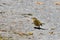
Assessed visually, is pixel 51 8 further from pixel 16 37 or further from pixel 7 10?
pixel 16 37

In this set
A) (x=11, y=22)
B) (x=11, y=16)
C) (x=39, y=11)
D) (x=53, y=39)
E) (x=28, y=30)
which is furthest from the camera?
(x=39, y=11)

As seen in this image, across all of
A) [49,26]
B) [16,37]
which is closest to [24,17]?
[49,26]

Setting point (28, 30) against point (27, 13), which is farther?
point (27, 13)

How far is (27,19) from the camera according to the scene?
3617 mm

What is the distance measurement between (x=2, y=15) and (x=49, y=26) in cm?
72

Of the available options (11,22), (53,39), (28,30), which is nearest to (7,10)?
(11,22)

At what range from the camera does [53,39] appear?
3.02 metres

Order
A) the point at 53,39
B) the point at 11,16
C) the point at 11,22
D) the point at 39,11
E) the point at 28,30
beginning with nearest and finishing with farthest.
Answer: the point at 53,39 → the point at 28,30 → the point at 11,22 → the point at 11,16 → the point at 39,11

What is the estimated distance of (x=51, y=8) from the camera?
4184 mm

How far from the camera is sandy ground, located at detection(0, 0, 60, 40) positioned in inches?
123

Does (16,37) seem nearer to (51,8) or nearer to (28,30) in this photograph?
(28,30)

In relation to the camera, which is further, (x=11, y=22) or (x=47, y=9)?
(x=47, y=9)

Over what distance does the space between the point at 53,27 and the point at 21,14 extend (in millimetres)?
633

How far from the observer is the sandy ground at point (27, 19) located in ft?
10.2
